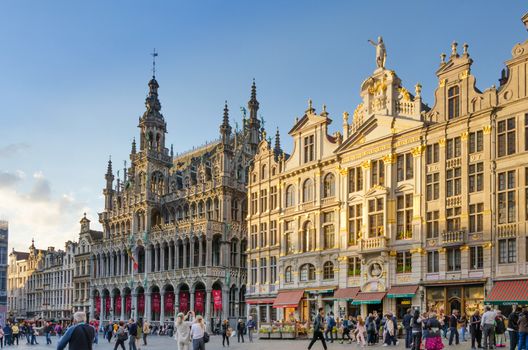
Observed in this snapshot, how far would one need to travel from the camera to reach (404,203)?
49.5 metres

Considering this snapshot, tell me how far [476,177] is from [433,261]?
624cm

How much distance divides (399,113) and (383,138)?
2.13 meters

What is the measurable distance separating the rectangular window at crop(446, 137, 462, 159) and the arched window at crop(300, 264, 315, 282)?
606 inches

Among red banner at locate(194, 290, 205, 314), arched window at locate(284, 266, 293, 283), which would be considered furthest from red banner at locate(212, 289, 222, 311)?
arched window at locate(284, 266, 293, 283)

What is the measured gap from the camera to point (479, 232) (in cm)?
4438

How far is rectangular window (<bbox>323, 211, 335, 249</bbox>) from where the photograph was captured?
2183 inches

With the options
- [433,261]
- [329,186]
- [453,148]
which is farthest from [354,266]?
[453,148]

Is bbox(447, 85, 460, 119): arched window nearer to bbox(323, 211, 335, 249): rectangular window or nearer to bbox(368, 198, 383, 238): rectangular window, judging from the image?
bbox(368, 198, 383, 238): rectangular window

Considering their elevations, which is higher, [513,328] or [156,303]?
[513,328]

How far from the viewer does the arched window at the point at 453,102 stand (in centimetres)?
4681

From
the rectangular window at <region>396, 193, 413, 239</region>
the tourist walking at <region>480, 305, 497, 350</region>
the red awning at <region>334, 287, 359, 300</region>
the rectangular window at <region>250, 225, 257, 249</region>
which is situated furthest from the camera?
the rectangular window at <region>250, 225, 257, 249</region>

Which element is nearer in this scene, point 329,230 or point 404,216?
point 404,216

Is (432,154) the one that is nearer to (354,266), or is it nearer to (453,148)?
(453,148)

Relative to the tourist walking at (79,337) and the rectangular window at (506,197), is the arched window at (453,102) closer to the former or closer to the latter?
the rectangular window at (506,197)
